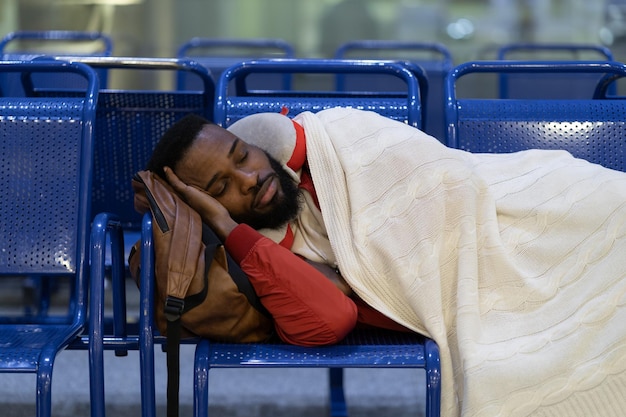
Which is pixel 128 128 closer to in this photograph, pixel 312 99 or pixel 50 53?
pixel 312 99

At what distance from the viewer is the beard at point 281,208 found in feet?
6.98

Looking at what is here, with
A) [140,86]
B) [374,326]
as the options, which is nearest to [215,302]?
[374,326]

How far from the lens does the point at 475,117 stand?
8.62 feet

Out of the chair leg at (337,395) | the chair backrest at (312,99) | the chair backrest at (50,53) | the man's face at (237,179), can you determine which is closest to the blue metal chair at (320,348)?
the chair backrest at (312,99)

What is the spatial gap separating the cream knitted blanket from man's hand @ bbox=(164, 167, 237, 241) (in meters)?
0.24

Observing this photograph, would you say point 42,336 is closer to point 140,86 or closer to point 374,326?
point 374,326

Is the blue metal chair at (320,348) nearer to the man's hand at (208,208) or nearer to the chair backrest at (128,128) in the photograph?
the man's hand at (208,208)

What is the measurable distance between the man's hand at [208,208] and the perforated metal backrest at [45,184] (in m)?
0.38

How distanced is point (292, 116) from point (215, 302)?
78 centimetres

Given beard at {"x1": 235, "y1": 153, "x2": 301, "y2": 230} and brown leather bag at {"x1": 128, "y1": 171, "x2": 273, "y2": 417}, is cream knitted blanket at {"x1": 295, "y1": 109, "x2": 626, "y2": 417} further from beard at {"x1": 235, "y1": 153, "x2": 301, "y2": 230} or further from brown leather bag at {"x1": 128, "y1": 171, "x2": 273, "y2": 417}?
brown leather bag at {"x1": 128, "y1": 171, "x2": 273, "y2": 417}

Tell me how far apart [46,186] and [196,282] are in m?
0.68

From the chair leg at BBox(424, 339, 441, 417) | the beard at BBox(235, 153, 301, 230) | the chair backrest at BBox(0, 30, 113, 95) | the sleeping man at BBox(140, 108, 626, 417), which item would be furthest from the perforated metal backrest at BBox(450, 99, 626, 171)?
the chair backrest at BBox(0, 30, 113, 95)

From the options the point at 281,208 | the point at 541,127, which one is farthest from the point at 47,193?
the point at 541,127

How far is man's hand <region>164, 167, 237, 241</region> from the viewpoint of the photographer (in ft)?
6.69
